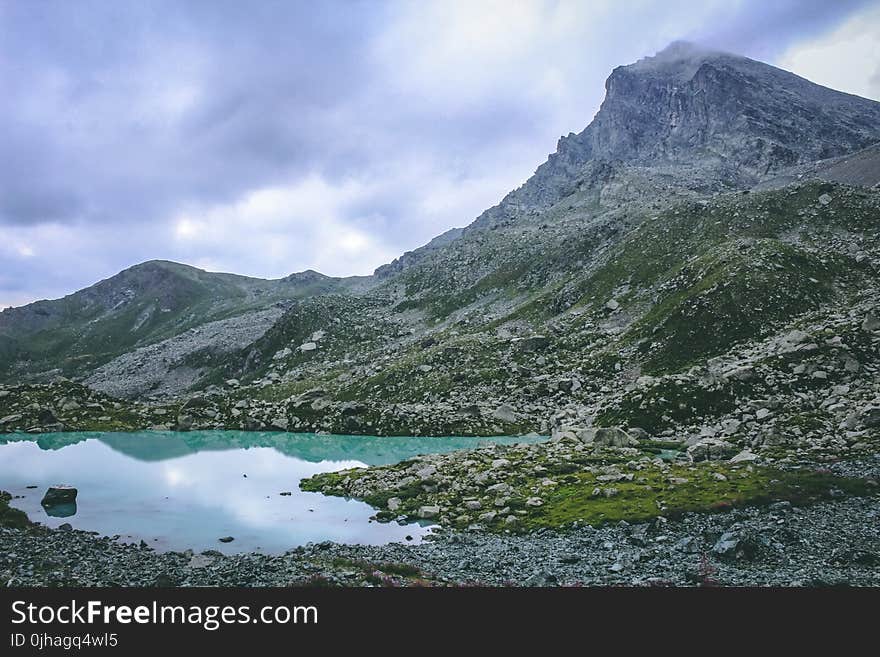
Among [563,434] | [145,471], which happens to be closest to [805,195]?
[563,434]

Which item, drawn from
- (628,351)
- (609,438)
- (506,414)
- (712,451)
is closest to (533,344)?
(628,351)

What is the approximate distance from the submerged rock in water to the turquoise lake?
2.42 feet

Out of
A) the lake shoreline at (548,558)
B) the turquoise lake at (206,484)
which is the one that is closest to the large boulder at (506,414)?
the turquoise lake at (206,484)

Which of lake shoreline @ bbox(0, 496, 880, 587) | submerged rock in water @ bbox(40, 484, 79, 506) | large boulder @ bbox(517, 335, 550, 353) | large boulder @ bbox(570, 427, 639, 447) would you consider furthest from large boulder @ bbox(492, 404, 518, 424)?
submerged rock in water @ bbox(40, 484, 79, 506)

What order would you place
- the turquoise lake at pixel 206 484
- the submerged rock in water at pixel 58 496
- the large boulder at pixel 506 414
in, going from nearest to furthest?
the turquoise lake at pixel 206 484
the submerged rock in water at pixel 58 496
the large boulder at pixel 506 414

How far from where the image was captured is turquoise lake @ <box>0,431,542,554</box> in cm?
3169

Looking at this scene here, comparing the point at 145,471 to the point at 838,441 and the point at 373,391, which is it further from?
the point at 838,441

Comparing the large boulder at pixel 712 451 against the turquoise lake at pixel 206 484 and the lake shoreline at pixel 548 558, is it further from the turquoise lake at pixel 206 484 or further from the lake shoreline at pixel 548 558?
the turquoise lake at pixel 206 484

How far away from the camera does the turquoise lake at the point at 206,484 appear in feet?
104

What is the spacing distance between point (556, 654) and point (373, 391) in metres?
99.9

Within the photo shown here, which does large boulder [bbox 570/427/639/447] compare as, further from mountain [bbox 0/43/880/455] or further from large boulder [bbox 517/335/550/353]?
large boulder [bbox 517/335/550/353]

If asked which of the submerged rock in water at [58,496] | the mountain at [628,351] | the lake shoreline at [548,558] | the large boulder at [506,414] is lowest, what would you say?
the lake shoreline at [548,558]

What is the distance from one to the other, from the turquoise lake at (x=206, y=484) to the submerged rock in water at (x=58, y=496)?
737 millimetres

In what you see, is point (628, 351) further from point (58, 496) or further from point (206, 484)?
point (58, 496)
